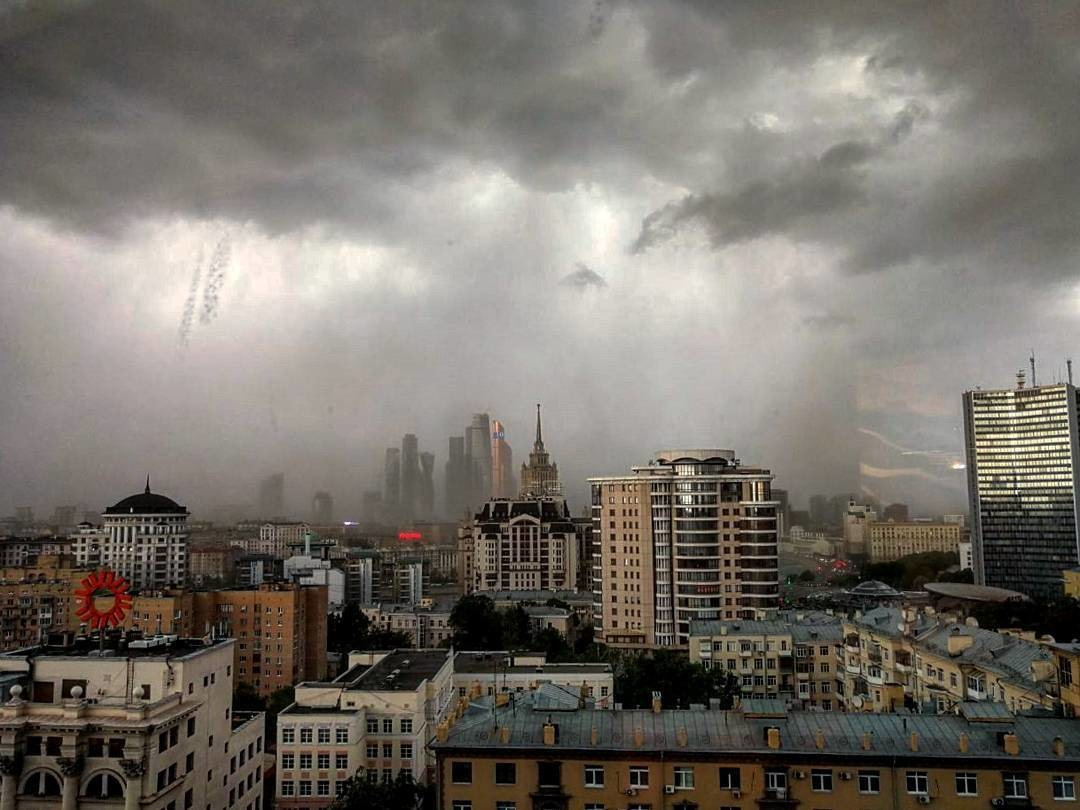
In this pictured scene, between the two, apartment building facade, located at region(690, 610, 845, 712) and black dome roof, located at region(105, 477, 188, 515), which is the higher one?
black dome roof, located at region(105, 477, 188, 515)

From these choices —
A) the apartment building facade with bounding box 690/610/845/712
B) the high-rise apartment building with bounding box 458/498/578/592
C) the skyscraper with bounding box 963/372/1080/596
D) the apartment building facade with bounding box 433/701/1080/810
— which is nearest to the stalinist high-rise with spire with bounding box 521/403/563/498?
the high-rise apartment building with bounding box 458/498/578/592

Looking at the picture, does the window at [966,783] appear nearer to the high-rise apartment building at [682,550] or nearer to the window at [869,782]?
the window at [869,782]

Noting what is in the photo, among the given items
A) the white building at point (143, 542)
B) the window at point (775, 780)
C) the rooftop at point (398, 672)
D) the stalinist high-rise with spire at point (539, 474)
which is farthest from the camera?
the stalinist high-rise with spire at point (539, 474)

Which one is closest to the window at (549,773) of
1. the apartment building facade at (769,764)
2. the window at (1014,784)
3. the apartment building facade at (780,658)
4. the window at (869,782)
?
the apartment building facade at (769,764)

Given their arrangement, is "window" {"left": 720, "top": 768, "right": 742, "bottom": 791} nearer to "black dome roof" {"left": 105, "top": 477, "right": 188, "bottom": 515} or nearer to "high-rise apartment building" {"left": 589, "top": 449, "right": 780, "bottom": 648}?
"high-rise apartment building" {"left": 589, "top": 449, "right": 780, "bottom": 648}

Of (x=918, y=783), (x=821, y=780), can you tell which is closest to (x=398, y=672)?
(x=821, y=780)

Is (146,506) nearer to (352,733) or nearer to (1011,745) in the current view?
(352,733)
